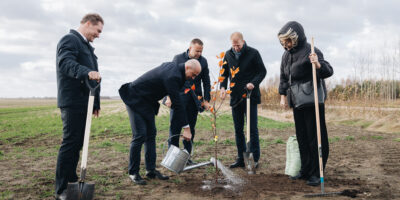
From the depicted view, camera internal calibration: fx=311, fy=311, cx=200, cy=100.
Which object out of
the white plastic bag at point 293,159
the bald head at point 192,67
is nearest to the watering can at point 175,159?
the bald head at point 192,67

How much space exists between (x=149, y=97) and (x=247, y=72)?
5.66 feet

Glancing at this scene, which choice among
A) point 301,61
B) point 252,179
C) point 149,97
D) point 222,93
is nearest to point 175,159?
point 149,97

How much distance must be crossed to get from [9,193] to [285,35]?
3.83m

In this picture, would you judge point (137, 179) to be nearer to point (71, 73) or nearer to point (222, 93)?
point (71, 73)

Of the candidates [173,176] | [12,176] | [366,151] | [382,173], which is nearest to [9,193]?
[12,176]

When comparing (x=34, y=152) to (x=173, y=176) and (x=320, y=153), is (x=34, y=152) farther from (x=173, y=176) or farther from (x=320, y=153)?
(x=320, y=153)

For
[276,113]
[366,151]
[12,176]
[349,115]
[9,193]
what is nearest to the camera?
[9,193]

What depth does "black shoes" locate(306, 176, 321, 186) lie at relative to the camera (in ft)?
12.9

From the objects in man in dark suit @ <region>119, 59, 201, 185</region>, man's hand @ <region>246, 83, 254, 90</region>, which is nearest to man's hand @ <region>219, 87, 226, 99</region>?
man's hand @ <region>246, 83, 254, 90</region>

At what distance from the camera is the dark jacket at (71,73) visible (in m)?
3.21

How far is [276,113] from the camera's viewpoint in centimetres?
2073

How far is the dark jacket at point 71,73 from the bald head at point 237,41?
2297 mm

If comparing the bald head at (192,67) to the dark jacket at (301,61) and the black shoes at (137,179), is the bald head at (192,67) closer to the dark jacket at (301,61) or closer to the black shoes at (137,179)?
the dark jacket at (301,61)

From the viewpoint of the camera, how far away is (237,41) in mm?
4812
